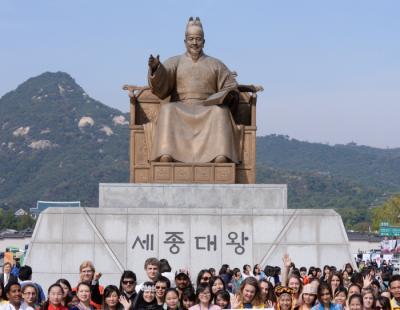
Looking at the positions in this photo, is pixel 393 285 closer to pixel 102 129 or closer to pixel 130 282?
pixel 130 282

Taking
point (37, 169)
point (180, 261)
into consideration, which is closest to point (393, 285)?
point (180, 261)

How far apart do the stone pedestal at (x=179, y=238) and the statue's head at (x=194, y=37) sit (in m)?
2.67

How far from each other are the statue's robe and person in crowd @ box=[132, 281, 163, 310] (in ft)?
23.4

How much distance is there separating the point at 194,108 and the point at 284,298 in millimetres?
7812

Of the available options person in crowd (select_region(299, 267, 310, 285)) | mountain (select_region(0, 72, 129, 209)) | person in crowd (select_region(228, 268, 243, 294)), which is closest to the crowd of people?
person in crowd (select_region(299, 267, 310, 285))

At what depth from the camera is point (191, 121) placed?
601 inches

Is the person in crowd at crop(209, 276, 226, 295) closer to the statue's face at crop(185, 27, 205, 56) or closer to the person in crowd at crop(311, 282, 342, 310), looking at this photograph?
the person in crowd at crop(311, 282, 342, 310)

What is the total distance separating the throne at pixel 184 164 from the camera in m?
14.9

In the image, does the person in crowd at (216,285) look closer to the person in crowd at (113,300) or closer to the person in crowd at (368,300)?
the person in crowd at (113,300)

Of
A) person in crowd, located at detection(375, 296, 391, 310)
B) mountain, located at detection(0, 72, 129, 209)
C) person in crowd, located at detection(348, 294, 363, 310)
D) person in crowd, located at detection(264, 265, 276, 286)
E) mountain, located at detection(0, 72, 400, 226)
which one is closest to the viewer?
person in crowd, located at detection(348, 294, 363, 310)

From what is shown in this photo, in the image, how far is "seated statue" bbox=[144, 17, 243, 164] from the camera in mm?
15094

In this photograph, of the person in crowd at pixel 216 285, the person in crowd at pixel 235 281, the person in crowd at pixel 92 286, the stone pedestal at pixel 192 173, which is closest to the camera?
the person in crowd at pixel 92 286

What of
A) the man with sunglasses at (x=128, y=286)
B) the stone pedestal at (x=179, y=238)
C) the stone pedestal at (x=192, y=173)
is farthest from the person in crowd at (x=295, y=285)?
the stone pedestal at (x=192, y=173)

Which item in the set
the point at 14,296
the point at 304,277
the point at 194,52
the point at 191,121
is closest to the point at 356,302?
the point at 14,296
